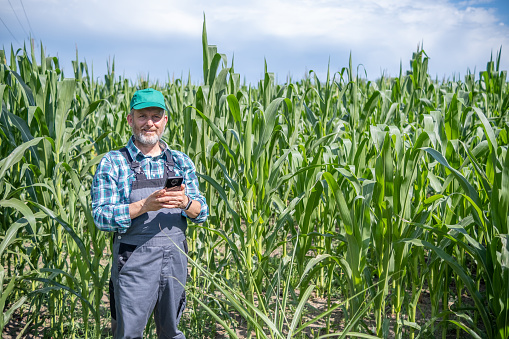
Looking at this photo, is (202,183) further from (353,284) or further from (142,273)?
(353,284)

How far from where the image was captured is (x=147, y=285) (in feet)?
6.03

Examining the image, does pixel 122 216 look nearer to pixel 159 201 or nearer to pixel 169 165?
pixel 159 201

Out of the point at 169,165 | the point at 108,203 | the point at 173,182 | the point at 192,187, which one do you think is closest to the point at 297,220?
the point at 192,187

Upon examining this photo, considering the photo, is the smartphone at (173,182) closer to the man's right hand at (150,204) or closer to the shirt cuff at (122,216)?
the man's right hand at (150,204)

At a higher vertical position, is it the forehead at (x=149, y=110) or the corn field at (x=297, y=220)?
the forehead at (x=149, y=110)

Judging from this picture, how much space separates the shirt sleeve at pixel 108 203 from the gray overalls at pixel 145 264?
0.08 metres

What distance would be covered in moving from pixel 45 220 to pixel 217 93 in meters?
1.31

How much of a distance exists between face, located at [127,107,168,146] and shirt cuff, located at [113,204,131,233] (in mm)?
340

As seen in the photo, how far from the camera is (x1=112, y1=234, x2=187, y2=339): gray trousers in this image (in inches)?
71.4

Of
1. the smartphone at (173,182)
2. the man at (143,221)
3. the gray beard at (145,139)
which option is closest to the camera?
the smartphone at (173,182)

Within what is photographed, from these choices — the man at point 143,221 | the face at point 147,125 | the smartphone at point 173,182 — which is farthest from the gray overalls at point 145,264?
the smartphone at point 173,182

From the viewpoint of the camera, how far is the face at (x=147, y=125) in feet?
6.31

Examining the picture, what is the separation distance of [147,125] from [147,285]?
0.75 metres

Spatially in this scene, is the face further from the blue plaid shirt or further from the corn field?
the corn field
